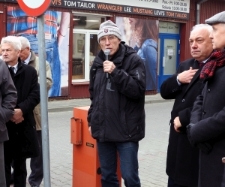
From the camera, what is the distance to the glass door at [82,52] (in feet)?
47.0

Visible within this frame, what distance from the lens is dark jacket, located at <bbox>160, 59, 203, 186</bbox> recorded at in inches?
138

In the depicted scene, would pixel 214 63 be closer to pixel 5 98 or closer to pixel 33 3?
pixel 33 3

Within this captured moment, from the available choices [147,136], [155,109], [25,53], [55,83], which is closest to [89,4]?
[55,83]

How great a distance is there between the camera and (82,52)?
14.6m

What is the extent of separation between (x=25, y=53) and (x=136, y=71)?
1683mm

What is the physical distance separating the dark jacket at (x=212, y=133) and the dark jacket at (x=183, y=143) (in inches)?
18.6

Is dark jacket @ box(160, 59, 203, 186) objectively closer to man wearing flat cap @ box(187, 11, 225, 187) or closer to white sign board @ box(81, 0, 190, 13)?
man wearing flat cap @ box(187, 11, 225, 187)

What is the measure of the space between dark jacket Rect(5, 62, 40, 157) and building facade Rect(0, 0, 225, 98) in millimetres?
8118

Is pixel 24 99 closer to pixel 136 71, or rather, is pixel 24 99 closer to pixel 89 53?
pixel 136 71

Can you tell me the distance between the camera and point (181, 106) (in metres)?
3.59

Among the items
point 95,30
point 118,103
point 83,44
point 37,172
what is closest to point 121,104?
point 118,103

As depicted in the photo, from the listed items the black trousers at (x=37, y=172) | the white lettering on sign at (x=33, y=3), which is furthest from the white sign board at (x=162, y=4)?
the white lettering on sign at (x=33, y=3)

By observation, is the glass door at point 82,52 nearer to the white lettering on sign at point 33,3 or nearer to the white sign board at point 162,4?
the white sign board at point 162,4

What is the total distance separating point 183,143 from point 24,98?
1869 millimetres
